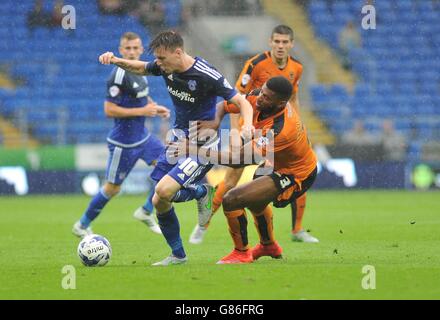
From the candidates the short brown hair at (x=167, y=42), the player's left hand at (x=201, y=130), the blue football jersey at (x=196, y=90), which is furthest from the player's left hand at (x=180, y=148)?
the short brown hair at (x=167, y=42)

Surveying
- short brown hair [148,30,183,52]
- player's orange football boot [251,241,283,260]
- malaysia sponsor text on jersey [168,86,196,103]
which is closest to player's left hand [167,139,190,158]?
malaysia sponsor text on jersey [168,86,196,103]

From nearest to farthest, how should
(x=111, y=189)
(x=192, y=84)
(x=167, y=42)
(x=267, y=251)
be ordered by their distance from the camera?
(x=167, y=42) < (x=192, y=84) < (x=267, y=251) < (x=111, y=189)

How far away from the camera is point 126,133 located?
41.0ft

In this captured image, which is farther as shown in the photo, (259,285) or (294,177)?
(294,177)

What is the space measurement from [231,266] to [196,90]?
5.53 feet

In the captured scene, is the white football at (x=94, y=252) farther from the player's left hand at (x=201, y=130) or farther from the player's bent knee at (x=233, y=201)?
the player's left hand at (x=201, y=130)

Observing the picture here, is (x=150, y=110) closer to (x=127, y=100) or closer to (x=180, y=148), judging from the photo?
(x=127, y=100)

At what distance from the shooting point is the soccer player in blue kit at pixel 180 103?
343 inches

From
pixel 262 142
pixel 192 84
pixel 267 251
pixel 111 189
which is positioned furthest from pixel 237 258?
pixel 111 189

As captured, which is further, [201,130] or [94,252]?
[201,130]
